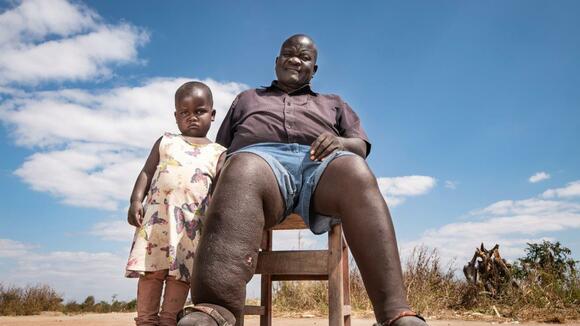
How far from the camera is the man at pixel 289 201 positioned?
171cm

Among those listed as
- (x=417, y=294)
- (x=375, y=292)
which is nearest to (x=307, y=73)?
(x=375, y=292)

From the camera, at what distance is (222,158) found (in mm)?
2730

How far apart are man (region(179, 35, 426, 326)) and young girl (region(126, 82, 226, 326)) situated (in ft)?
0.79

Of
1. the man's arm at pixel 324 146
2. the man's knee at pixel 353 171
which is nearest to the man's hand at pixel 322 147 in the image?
the man's arm at pixel 324 146

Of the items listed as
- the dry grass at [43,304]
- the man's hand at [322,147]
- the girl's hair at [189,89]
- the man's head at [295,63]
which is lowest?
the dry grass at [43,304]

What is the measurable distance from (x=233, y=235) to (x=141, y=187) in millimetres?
1128

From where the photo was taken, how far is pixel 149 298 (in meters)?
2.51

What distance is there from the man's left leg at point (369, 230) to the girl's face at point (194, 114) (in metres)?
1.02

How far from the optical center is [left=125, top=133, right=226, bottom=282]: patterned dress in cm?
246

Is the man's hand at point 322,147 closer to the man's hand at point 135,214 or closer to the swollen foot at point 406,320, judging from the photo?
the swollen foot at point 406,320

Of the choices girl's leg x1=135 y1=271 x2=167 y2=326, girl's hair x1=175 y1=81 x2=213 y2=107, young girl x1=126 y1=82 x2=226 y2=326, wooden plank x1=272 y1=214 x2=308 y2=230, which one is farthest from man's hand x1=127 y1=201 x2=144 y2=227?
wooden plank x1=272 y1=214 x2=308 y2=230

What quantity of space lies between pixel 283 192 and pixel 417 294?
6.04 m

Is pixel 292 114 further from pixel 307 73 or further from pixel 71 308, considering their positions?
pixel 71 308

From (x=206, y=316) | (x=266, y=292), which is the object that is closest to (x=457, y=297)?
(x=266, y=292)
